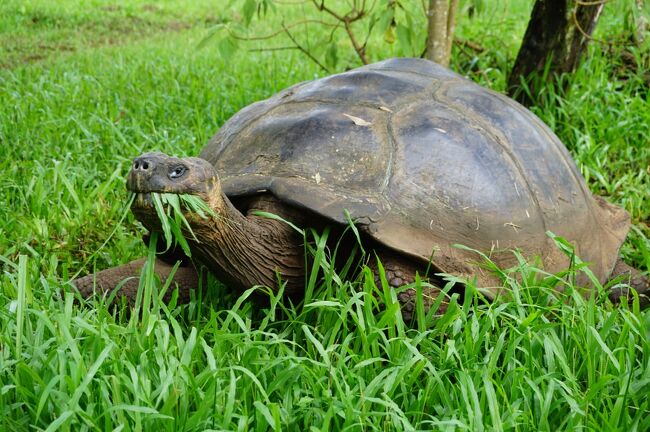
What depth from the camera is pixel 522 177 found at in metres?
2.90

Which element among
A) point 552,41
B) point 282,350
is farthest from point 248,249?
point 552,41

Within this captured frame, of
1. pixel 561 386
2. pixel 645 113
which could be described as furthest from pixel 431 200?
pixel 645 113

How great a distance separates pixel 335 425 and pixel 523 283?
99 cm

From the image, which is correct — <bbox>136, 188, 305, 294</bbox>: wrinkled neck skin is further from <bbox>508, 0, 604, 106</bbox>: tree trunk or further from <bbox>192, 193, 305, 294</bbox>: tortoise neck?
<bbox>508, 0, 604, 106</bbox>: tree trunk

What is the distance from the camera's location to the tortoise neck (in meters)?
2.43

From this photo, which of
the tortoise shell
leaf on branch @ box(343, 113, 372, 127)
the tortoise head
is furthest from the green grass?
leaf on branch @ box(343, 113, 372, 127)

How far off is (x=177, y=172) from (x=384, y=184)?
2.33ft

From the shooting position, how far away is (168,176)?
2.21 m

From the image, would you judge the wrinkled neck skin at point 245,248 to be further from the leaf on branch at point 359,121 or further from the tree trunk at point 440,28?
the tree trunk at point 440,28

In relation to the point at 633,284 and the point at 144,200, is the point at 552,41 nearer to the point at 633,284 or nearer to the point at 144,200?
the point at 633,284

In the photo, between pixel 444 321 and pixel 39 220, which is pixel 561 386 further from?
pixel 39 220

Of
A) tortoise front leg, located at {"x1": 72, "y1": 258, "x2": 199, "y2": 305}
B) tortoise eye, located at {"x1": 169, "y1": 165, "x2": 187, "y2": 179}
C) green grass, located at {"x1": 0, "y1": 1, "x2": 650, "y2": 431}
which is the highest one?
tortoise eye, located at {"x1": 169, "y1": 165, "x2": 187, "y2": 179}

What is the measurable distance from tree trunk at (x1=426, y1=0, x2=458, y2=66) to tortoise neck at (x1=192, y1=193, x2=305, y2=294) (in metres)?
2.29

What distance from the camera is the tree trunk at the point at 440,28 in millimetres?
4507
